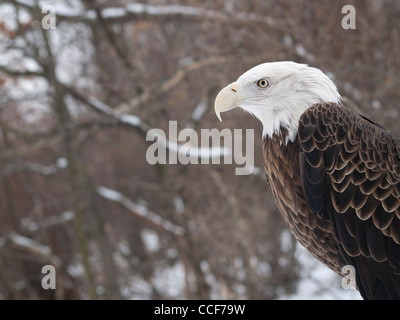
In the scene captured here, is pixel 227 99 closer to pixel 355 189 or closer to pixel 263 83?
pixel 263 83

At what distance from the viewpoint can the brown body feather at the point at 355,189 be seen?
229 cm

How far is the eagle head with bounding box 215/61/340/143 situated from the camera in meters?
2.34

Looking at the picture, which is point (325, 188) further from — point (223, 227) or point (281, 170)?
point (223, 227)

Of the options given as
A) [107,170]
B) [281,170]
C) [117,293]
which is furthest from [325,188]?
[107,170]

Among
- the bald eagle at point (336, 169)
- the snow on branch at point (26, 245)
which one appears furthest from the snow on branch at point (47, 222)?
the bald eagle at point (336, 169)

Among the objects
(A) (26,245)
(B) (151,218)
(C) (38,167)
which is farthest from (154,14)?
(A) (26,245)

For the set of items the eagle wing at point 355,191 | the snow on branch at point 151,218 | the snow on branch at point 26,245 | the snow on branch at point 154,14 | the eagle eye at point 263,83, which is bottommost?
the snow on branch at point 26,245

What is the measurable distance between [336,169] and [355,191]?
5.3 inches

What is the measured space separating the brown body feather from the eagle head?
67 millimetres

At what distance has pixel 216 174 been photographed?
6324 millimetres

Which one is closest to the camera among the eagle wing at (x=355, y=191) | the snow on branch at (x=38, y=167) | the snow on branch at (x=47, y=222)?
the eagle wing at (x=355, y=191)

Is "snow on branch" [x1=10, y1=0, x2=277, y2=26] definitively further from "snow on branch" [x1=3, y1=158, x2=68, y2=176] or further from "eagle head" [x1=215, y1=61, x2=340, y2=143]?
"eagle head" [x1=215, y1=61, x2=340, y2=143]

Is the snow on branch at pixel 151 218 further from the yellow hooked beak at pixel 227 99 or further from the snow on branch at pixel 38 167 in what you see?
the yellow hooked beak at pixel 227 99

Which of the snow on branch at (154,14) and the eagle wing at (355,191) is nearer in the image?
the eagle wing at (355,191)
